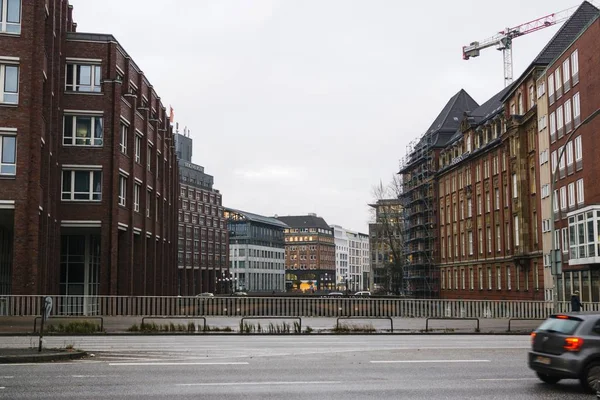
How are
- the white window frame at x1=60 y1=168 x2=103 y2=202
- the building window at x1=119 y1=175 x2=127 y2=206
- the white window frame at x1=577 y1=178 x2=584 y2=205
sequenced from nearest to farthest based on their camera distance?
the white window frame at x1=60 y1=168 x2=103 y2=202 → the white window frame at x1=577 y1=178 x2=584 y2=205 → the building window at x1=119 y1=175 x2=127 y2=206

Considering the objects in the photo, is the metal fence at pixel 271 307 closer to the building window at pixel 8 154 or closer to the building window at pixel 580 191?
the building window at pixel 8 154

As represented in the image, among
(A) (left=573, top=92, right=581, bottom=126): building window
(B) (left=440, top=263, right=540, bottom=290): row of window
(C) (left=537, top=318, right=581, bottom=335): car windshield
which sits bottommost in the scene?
(C) (left=537, top=318, right=581, bottom=335): car windshield

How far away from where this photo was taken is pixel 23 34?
35.5m

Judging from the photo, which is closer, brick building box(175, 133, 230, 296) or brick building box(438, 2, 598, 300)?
brick building box(438, 2, 598, 300)

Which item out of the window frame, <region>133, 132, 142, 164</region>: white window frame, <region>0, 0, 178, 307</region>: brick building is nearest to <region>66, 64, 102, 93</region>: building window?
<region>0, 0, 178, 307</region>: brick building

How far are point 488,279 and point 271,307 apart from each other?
124 feet

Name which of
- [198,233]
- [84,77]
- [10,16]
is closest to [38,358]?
[10,16]

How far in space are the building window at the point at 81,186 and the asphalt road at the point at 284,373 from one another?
22557 mm

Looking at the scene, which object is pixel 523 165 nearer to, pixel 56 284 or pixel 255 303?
pixel 255 303

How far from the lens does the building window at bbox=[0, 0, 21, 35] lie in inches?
1403

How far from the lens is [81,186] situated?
144 ft

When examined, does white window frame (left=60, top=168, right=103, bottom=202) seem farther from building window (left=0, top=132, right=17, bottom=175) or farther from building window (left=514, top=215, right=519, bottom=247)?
building window (left=514, top=215, right=519, bottom=247)

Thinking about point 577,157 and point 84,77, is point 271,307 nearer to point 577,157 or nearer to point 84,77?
point 84,77

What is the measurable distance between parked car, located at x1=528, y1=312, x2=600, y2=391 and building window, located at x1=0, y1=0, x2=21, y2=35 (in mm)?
31095
